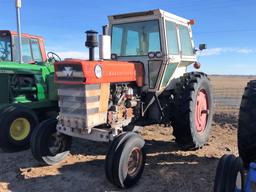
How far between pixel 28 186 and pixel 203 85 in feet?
12.0

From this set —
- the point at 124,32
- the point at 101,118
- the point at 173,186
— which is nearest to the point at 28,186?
the point at 101,118

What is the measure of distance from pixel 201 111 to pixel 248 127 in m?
2.62

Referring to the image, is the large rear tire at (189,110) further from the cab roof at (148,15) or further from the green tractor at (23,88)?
the green tractor at (23,88)

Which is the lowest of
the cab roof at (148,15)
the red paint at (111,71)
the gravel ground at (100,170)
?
the gravel ground at (100,170)

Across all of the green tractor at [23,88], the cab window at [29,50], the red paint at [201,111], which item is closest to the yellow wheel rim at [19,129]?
the green tractor at [23,88]

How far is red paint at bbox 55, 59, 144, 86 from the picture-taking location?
522cm

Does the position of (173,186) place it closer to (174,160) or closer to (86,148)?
(174,160)

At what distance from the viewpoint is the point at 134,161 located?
527 centimetres

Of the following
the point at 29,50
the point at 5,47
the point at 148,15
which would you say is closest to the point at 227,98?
the point at 29,50

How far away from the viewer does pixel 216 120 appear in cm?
991

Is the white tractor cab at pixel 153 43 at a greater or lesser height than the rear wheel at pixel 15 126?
greater

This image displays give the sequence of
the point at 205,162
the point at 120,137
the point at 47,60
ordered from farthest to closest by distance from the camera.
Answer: the point at 47,60, the point at 205,162, the point at 120,137

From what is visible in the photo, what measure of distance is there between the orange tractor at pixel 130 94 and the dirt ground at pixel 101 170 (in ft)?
0.78

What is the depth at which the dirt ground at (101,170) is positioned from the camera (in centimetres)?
516
